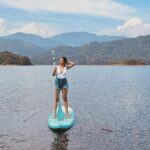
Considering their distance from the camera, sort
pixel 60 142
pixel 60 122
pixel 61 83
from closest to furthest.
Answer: pixel 60 142 < pixel 60 122 < pixel 61 83

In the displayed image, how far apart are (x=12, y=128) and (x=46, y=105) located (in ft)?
45.2

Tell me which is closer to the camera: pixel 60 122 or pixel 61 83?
pixel 60 122

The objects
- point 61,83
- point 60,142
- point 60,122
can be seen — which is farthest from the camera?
point 61,83

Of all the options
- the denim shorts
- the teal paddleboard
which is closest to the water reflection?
the teal paddleboard

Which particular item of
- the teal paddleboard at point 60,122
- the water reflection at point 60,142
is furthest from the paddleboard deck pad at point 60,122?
the water reflection at point 60,142

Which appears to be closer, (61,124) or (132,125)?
(61,124)

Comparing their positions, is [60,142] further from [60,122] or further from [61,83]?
[61,83]

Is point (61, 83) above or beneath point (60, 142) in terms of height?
above

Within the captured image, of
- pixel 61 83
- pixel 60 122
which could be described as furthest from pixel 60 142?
pixel 61 83

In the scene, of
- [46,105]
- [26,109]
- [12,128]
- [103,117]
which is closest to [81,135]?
[12,128]

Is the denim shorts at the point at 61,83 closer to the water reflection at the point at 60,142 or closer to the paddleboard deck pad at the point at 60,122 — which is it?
the paddleboard deck pad at the point at 60,122

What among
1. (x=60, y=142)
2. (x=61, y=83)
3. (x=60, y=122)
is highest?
(x=61, y=83)

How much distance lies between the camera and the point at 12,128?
2577 centimetres

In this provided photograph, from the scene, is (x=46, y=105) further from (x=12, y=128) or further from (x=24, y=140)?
(x=24, y=140)
